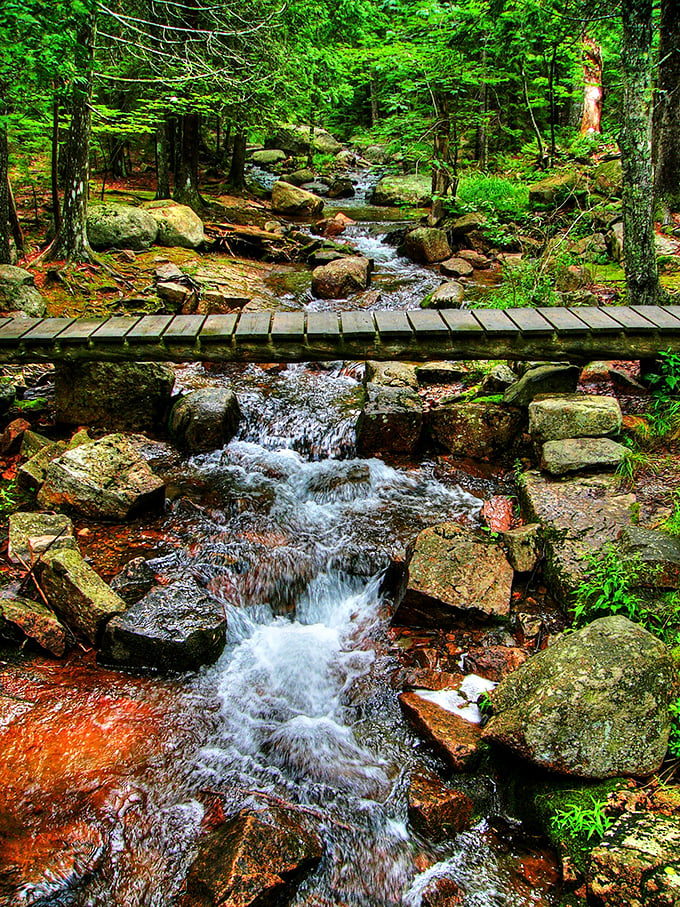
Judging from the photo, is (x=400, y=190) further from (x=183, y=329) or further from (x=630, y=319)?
(x=183, y=329)

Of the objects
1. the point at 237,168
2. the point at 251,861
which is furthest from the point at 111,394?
the point at 237,168

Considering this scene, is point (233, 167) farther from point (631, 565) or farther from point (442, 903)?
point (442, 903)

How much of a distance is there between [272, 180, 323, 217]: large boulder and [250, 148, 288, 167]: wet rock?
7927 millimetres

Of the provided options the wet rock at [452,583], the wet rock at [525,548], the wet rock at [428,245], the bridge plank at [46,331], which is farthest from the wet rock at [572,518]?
the wet rock at [428,245]

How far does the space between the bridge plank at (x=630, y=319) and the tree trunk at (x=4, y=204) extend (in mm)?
8308

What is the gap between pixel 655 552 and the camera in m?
3.97

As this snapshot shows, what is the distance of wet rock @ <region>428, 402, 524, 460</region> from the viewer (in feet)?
20.6

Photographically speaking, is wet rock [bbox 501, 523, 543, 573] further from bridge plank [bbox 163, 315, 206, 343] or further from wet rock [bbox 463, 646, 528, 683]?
bridge plank [bbox 163, 315, 206, 343]

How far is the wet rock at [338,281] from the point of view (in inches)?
428

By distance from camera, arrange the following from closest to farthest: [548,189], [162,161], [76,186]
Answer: [76,186]
[548,189]
[162,161]

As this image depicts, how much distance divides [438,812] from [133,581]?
8.85 ft

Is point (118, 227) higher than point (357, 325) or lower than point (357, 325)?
higher

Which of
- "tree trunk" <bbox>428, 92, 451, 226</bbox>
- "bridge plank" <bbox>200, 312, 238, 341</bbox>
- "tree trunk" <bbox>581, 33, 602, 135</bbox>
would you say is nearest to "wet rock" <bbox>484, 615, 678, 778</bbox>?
"bridge plank" <bbox>200, 312, 238, 341</bbox>

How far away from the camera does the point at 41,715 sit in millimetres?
3625
